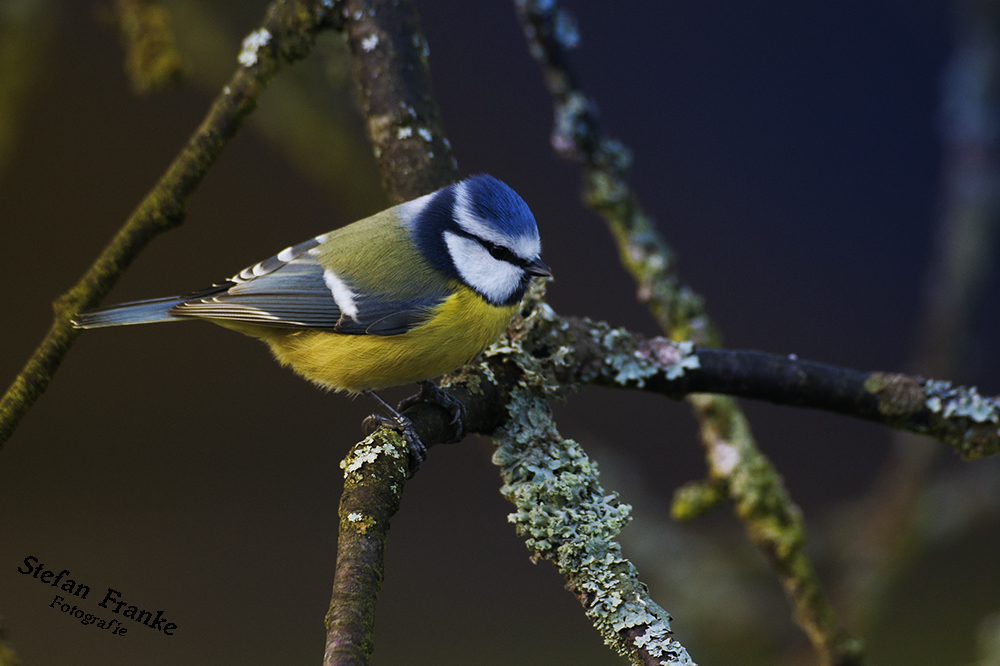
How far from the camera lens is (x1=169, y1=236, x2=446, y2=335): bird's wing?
818mm

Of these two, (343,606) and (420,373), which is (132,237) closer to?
(420,373)

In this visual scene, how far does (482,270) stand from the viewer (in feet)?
2.83

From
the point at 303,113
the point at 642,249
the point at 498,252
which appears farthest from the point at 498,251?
the point at 303,113

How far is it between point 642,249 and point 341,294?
411mm

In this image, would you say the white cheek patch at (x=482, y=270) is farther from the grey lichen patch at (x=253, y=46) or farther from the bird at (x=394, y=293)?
the grey lichen patch at (x=253, y=46)

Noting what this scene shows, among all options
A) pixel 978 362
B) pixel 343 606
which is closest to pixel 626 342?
pixel 343 606

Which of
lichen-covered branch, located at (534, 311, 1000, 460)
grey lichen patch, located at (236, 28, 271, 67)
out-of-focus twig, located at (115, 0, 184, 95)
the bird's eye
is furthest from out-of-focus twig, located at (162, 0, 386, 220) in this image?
lichen-covered branch, located at (534, 311, 1000, 460)

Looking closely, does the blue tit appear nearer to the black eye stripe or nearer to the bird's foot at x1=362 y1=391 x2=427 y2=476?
the black eye stripe

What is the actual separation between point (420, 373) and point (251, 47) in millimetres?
411

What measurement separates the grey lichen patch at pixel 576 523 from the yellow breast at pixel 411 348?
0.12 metres

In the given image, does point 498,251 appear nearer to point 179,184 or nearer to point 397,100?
point 397,100

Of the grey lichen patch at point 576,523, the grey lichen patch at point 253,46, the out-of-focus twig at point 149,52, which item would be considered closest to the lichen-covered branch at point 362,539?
the grey lichen patch at point 576,523

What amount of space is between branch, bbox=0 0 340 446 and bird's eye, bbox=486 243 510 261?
306 millimetres

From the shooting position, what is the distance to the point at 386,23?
0.85 metres
